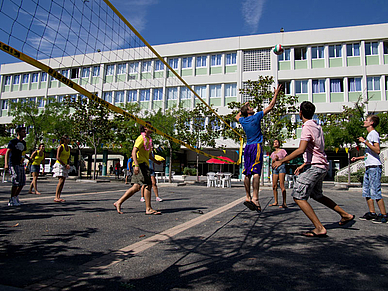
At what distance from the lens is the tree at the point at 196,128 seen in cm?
2583

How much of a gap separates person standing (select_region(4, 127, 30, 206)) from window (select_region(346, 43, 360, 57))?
33.8 m

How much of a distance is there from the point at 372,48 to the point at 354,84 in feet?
14.1

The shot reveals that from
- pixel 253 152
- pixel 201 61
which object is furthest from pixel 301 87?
pixel 253 152

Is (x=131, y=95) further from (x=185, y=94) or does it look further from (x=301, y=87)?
(x=301, y=87)

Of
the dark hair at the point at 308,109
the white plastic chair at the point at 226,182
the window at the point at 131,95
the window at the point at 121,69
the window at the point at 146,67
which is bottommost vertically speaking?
the white plastic chair at the point at 226,182

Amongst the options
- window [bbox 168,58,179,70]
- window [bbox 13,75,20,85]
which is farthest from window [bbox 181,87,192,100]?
window [bbox 13,75,20,85]

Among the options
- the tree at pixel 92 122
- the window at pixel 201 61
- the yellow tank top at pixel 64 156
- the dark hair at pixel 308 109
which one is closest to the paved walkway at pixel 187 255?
the dark hair at pixel 308 109

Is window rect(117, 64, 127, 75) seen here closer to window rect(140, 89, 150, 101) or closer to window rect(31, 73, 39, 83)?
window rect(140, 89, 150, 101)

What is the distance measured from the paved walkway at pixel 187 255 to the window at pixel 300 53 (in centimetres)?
3134

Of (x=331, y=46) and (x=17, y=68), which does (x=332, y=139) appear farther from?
(x=17, y=68)

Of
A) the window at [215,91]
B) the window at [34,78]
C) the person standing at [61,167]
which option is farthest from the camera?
the window at [34,78]

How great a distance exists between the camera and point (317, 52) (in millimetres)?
32531

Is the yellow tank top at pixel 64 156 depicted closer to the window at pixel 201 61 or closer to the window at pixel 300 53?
the window at pixel 201 61

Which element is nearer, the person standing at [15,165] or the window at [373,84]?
the person standing at [15,165]
